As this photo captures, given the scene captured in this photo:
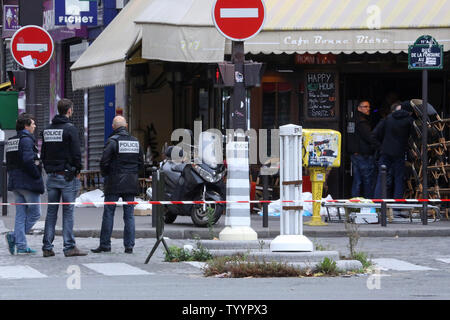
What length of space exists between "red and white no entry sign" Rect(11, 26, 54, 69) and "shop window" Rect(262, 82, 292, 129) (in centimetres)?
584

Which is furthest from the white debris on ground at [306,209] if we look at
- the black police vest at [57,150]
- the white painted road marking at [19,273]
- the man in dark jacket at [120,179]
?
the white painted road marking at [19,273]

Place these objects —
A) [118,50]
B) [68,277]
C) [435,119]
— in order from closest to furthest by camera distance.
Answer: [68,277], [435,119], [118,50]

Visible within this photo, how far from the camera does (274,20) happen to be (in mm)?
19594

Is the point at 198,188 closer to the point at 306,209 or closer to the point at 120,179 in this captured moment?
the point at 306,209

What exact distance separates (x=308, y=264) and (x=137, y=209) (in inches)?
350

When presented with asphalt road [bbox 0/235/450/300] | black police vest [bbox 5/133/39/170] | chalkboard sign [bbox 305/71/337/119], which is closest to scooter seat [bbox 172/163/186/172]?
asphalt road [bbox 0/235/450/300]

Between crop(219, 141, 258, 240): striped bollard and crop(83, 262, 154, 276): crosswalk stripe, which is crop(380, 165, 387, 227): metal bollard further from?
crop(83, 262, 154, 276): crosswalk stripe

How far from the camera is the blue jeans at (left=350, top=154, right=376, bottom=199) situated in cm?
2025

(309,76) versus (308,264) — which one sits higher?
(309,76)

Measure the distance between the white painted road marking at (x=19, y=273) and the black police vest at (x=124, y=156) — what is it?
2.13 metres

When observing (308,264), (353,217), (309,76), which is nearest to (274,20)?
(309,76)

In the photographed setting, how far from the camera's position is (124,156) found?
14.2 meters

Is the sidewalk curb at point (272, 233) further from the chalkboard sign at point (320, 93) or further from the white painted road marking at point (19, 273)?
the chalkboard sign at point (320, 93)
